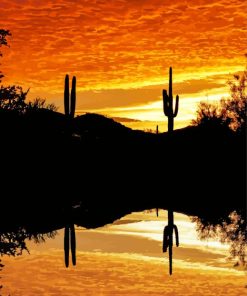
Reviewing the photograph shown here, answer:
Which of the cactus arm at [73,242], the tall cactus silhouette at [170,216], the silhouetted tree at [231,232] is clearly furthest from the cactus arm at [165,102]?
the cactus arm at [73,242]

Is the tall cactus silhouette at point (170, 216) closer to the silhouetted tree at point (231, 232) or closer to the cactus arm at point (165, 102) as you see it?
the cactus arm at point (165, 102)

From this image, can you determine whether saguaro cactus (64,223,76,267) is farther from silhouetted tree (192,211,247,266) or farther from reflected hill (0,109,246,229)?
silhouetted tree (192,211,247,266)

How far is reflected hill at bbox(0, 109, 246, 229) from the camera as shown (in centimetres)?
2366

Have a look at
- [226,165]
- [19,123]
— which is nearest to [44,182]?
[19,123]

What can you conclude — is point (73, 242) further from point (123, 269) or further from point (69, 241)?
point (123, 269)

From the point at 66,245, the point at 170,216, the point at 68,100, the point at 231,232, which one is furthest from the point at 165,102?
the point at 66,245

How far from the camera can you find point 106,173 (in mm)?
43938

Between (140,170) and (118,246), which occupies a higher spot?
(140,170)

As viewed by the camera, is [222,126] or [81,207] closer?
[81,207]

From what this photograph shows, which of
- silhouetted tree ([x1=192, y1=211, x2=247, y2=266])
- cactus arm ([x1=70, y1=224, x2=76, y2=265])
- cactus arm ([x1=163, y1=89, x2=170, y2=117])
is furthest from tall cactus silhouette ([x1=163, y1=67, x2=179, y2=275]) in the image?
cactus arm ([x1=70, y1=224, x2=76, y2=265])

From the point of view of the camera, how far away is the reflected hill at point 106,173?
2366cm

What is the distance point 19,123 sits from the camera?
35219 millimetres

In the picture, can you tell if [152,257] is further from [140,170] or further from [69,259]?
[140,170]

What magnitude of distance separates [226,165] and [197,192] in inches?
547
